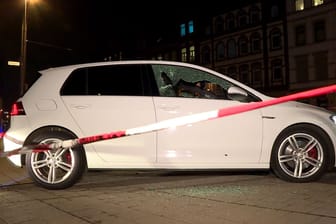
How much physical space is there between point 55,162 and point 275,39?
40.8 meters

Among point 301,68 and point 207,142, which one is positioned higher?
point 301,68

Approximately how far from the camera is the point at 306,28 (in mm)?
41969

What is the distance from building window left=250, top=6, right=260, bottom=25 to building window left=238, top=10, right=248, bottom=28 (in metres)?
0.84

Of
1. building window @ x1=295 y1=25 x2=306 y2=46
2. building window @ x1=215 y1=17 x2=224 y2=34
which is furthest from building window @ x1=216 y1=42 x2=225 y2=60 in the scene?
building window @ x1=295 y1=25 x2=306 y2=46

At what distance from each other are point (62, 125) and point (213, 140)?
1.95 metres

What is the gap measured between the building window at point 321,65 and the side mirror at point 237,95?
3651 centimetres

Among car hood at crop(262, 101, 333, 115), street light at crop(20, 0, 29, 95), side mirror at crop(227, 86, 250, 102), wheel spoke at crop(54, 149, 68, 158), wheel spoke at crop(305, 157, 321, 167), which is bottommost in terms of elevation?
wheel spoke at crop(305, 157, 321, 167)

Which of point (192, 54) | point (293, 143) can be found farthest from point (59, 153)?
→ point (192, 54)

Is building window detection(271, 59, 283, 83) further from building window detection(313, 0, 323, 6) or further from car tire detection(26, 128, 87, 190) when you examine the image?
car tire detection(26, 128, 87, 190)

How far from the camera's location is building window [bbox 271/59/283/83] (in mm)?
44281

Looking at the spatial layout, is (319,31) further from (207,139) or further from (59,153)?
(59,153)

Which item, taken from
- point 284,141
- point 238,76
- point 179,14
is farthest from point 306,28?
point 284,141

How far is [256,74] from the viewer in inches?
1836

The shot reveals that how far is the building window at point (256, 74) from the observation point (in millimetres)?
46122
